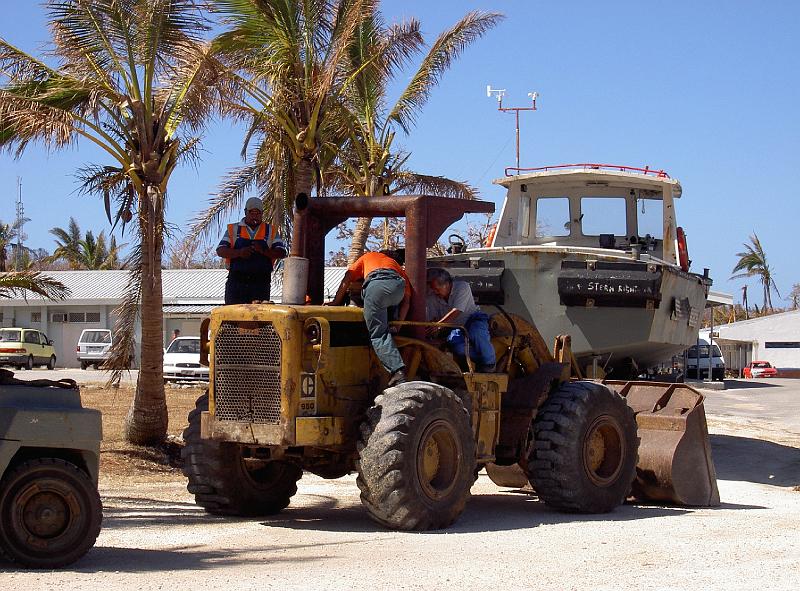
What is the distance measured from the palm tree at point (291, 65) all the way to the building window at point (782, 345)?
5437 cm

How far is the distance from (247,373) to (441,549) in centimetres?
211

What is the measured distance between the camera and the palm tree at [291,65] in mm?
16031

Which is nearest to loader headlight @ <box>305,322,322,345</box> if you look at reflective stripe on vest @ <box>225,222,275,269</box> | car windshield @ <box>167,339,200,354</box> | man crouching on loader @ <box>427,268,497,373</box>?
man crouching on loader @ <box>427,268,497,373</box>

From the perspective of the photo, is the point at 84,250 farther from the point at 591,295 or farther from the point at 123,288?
the point at 591,295

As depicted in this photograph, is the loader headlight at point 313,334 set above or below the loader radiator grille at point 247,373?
above

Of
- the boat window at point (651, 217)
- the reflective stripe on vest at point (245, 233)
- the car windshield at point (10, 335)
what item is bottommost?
the car windshield at point (10, 335)

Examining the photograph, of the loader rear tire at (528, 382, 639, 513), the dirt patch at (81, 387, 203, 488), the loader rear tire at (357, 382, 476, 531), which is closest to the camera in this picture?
the loader rear tire at (357, 382, 476, 531)

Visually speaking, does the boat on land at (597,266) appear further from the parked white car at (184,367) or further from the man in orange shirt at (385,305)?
the parked white car at (184,367)

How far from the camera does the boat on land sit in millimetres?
13609

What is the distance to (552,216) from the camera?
53.9ft

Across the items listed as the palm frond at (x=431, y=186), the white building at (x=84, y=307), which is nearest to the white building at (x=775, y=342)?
the white building at (x=84, y=307)

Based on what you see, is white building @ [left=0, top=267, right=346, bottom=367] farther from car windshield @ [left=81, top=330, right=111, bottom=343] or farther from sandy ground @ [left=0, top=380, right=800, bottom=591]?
sandy ground @ [left=0, top=380, right=800, bottom=591]

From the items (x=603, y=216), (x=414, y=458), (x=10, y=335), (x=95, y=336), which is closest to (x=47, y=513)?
(x=414, y=458)

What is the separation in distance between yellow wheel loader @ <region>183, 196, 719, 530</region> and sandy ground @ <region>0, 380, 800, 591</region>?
0.31 metres
